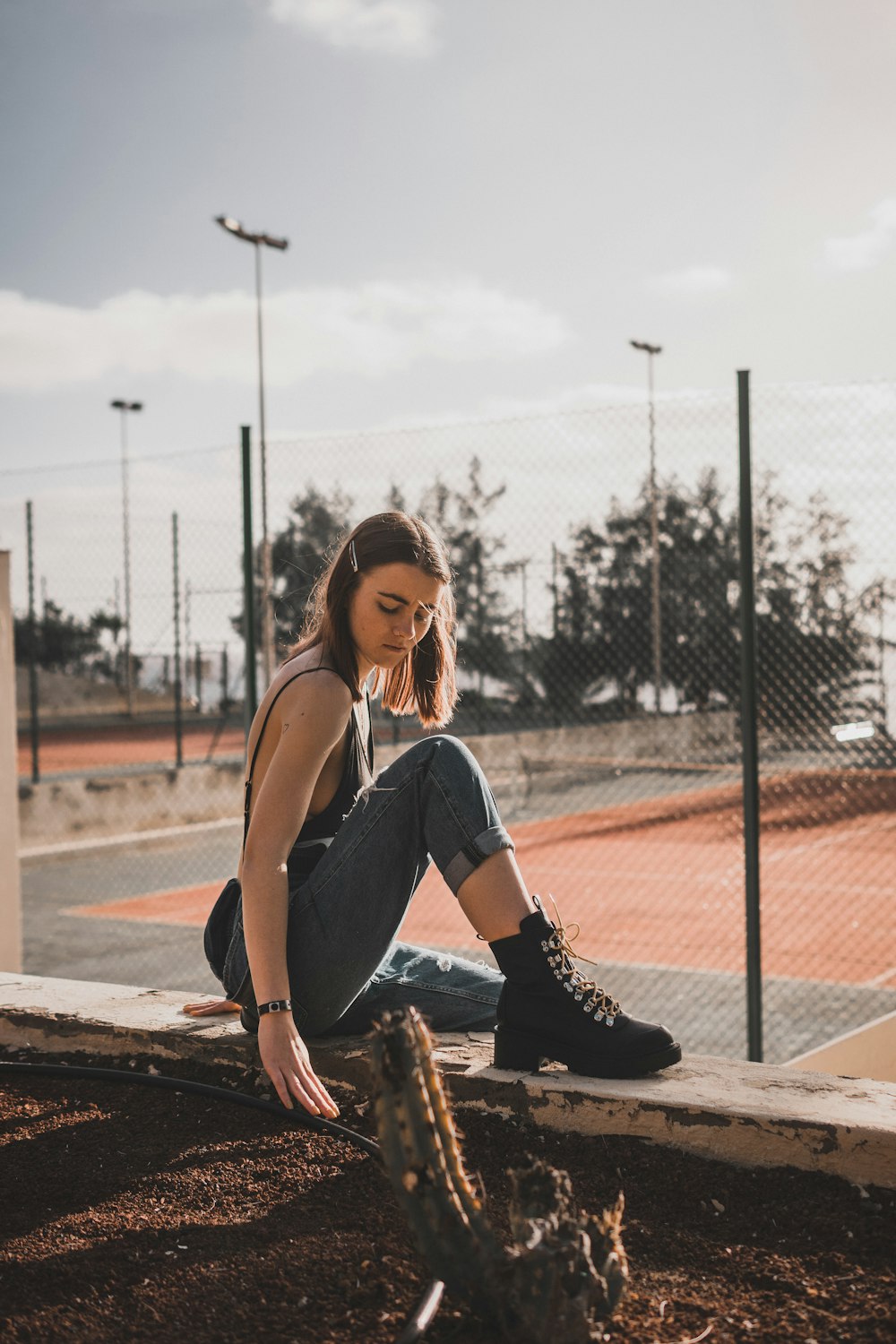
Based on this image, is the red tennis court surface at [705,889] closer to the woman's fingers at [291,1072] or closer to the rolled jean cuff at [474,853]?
the rolled jean cuff at [474,853]

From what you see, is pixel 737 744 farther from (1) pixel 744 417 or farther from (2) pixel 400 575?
(2) pixel 400 575

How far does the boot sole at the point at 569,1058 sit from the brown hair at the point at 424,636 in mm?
701

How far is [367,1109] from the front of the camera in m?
2.13

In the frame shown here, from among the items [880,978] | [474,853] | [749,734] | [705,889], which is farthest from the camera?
[705,889]

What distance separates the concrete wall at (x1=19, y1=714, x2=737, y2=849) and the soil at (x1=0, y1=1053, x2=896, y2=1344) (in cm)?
1001

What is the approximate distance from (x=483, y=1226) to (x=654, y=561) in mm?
14697

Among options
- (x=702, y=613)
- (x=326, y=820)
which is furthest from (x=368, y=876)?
(x=702, y=613)

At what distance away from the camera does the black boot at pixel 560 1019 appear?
6.69 feet

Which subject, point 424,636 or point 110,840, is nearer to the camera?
point 424,636

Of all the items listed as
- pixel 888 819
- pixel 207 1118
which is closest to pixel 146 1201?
pixel 207 1118

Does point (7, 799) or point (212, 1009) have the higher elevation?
point (7, 799)

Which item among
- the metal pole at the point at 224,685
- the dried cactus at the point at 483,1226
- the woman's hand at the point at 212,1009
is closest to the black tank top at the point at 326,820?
the woman's hand at the point at 212,1009

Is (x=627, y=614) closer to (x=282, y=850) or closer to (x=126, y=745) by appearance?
(x=126, y=745)

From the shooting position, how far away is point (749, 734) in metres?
3.70
